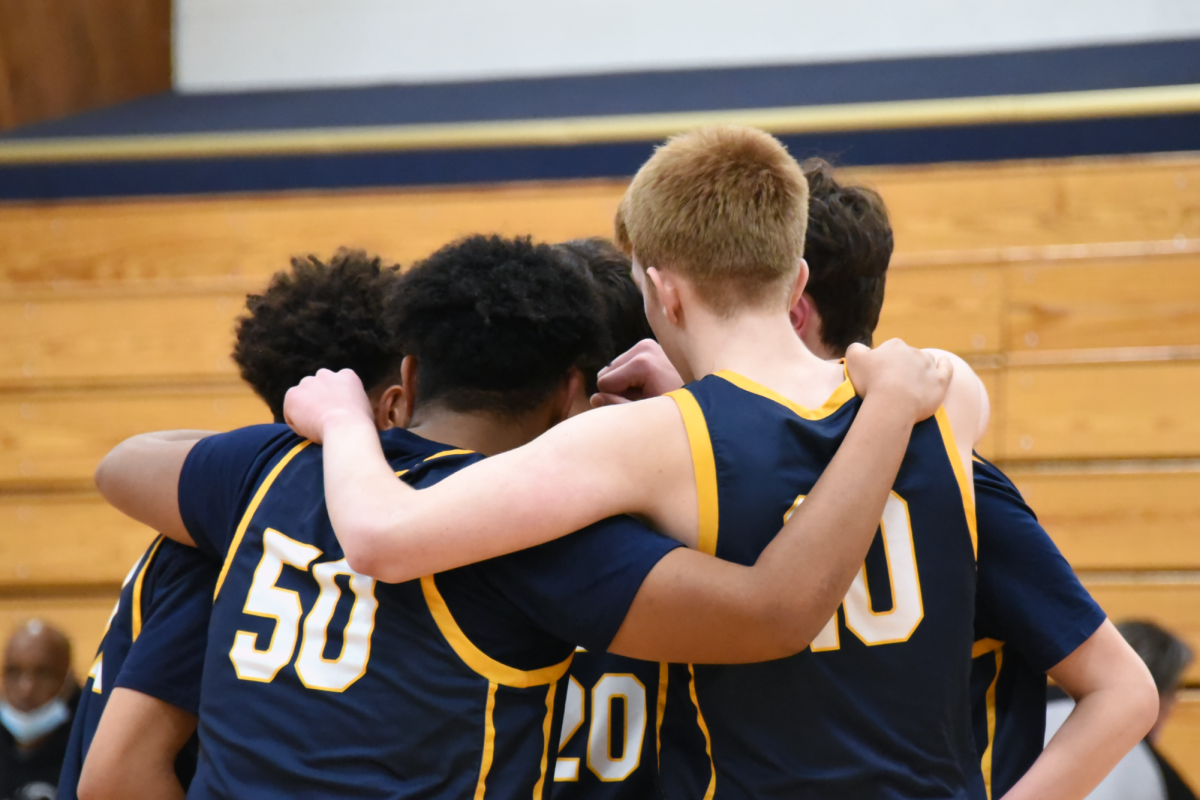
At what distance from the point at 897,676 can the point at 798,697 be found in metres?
0.13

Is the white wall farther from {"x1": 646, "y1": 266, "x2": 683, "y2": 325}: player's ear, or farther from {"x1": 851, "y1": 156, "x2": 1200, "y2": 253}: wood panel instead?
{"x1": 646, "y1": 266, "x2": 683, "y2": 325}: player's ear

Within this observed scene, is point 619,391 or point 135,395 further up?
point 619,391

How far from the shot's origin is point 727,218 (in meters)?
1.42

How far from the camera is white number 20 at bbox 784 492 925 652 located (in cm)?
137

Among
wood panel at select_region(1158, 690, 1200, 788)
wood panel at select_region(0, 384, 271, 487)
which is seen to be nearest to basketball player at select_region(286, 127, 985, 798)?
wood panel at select_region(1158, 690, 1200, 788)

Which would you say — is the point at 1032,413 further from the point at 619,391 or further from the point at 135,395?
the point at 135,395

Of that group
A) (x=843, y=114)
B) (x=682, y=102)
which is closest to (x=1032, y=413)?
(x=843, y=114)

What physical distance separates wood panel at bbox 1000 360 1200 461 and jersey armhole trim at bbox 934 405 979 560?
3396 millimetres

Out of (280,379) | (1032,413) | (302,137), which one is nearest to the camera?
(280,379)

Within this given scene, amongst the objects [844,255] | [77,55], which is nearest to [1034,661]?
[844,255]

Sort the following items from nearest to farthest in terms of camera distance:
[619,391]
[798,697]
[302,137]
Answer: [798,697] < [619,391] < [302,137]

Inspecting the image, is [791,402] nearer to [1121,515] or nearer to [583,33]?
[1121,515]

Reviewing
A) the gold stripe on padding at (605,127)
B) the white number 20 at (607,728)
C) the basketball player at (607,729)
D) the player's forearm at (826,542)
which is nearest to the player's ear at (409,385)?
the basketball player at (607,729)

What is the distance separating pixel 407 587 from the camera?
4.52ft
